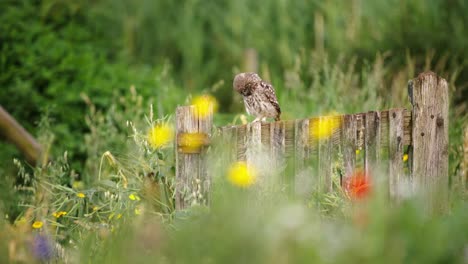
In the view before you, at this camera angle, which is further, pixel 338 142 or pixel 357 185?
pixel 338 142

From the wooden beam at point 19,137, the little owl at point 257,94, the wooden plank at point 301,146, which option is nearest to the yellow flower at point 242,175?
the wooden plank at point 301,146

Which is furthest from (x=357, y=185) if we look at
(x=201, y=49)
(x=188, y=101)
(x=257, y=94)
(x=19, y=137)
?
(x=201, y=49)

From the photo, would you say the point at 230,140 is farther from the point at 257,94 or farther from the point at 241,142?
the point at 257,94

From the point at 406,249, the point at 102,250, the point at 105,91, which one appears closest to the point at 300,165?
the point at 102,250

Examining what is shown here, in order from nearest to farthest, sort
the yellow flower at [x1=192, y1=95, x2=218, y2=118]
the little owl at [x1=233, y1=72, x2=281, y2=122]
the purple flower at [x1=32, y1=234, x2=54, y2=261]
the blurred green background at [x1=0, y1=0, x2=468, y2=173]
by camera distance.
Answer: the purple flower at [x1=32, y1=234, x2=54, y2=261], the yellow flower at [x1=192, y1=95, x2=218, y2=118], the little owl at [x1=233, y1=72, x2=281, y2=122], the blurred green background at [x1=0, y1=0, x2=468, y2=173]

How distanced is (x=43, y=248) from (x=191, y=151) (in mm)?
961

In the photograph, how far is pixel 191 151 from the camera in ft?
14.7

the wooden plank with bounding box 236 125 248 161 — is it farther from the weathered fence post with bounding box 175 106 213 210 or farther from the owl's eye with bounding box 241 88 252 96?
the owl's eye with bounding box 241 88 252 96

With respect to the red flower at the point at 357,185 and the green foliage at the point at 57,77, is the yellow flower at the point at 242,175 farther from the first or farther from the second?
the green foliage at the point at 57,77

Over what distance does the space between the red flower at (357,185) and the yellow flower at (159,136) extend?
978mm

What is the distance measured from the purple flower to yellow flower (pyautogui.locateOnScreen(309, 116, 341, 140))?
4.95 ft

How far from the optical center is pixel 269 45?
10.1 metres

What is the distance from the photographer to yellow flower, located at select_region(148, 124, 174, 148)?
4773mm

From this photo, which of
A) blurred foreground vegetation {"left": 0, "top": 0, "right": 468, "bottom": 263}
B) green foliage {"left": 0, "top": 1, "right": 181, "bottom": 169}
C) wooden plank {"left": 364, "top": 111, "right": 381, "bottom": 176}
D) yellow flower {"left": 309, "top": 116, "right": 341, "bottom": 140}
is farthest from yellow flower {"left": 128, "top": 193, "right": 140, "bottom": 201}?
green foliage {"left": 0, "top": 1, "right": 181, "bottom": 169}
